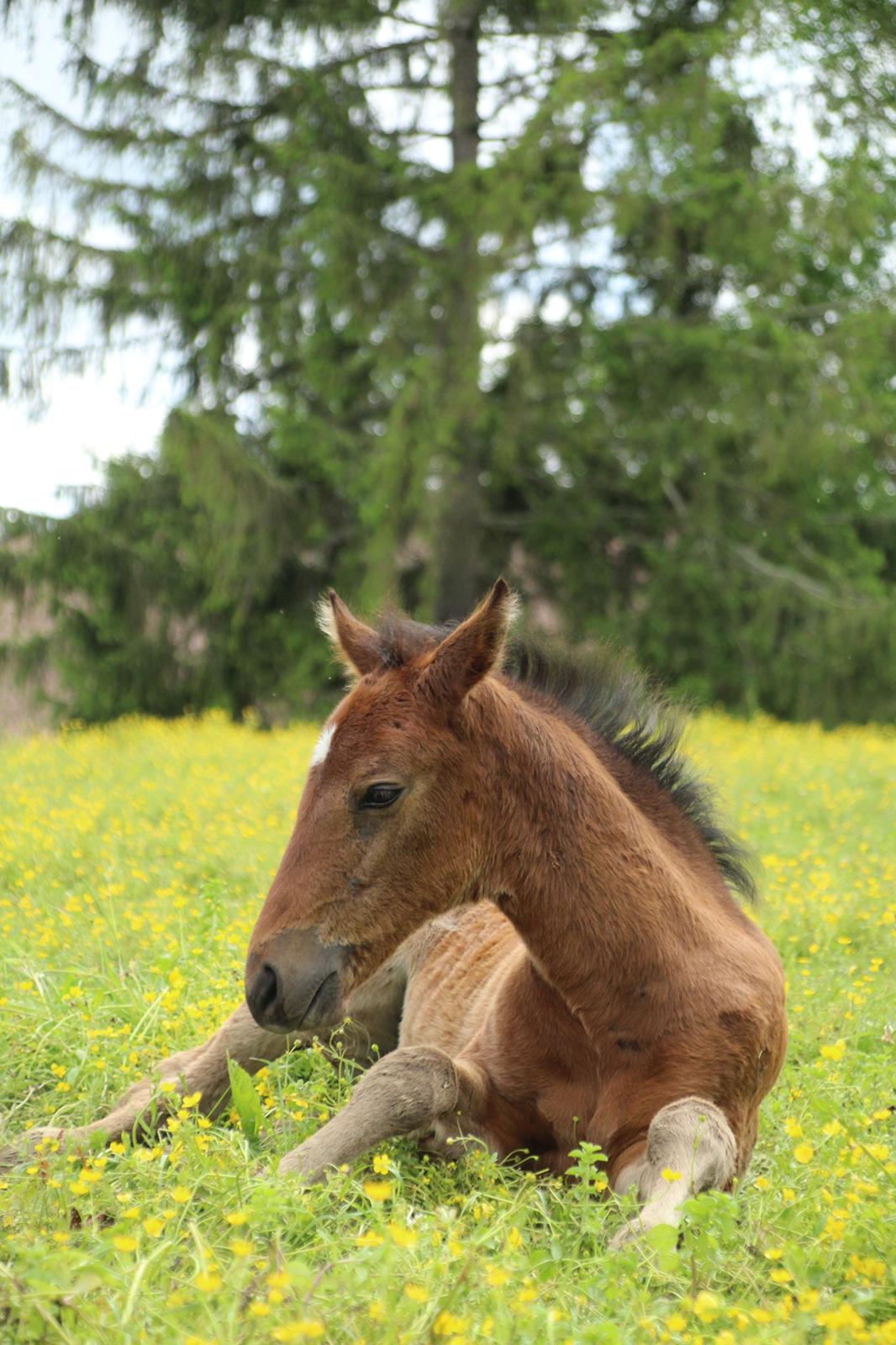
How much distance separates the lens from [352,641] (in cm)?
364

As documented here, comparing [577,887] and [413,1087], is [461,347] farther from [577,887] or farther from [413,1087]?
[413,1087]

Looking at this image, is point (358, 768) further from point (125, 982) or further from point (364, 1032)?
point (125, 982)

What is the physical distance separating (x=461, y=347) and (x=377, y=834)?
1218 centimetres

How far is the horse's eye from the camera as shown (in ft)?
10.5

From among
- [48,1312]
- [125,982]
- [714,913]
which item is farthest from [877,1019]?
[48,1312]

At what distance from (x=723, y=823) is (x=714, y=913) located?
0.55m

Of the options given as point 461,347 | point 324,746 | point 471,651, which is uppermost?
point 461,347

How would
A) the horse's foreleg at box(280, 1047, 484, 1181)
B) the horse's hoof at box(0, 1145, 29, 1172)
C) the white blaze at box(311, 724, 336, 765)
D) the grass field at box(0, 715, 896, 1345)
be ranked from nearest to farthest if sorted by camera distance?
the grass field at box(0, 715, 896, 1345) → the horse's foreleg at box(280, 1047, 484, 1181) → the white blaze at box(311, 724, 336, 765) → the horse's hoof at box(0, 1145, 29, 1172)

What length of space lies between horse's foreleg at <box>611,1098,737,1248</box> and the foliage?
1178cm

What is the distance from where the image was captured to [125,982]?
495cm

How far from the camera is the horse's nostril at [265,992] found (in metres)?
3.08

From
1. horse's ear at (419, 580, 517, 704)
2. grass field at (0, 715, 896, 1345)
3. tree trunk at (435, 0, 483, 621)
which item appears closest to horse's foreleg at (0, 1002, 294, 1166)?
grass field at (0, 715, 896, 1345)

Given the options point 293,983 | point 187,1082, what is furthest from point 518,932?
point 187,1082

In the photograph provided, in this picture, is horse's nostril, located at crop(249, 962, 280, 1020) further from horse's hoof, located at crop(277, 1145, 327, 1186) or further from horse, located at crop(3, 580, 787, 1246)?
horse's hoof, located at crop(277, 1145, 327, 1186)
